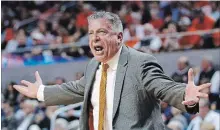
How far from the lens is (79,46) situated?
8078 millimetres

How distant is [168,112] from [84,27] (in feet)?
9.69

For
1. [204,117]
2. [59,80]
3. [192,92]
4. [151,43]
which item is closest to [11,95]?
[59,80]

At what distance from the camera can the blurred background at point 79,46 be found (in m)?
6.29

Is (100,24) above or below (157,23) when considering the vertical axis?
above

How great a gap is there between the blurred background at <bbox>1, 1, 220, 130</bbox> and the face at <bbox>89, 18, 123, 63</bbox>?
9.27 feet

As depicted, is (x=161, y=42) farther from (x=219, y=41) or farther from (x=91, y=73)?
(x=91, y=73)

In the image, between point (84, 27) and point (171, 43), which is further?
point (84, 27)

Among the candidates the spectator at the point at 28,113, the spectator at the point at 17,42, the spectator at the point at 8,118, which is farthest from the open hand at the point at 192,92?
the spectator at the point at 17,42

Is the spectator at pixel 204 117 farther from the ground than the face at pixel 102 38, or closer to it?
closer to it

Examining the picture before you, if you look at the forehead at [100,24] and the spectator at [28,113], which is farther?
the spectator at [28,113]

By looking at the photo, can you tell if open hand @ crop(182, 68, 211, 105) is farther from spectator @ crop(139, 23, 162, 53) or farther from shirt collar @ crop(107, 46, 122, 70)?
spectator @ crop(139, 23, 162, 53)

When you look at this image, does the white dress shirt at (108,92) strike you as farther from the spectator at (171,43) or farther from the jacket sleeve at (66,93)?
the spectator at (171,43)

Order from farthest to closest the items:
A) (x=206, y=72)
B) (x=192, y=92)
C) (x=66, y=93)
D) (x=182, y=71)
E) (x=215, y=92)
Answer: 1. (x=182, y=71)
2. (x=206, y=72)
3. (x=215, y=92)
4. (x=66, y=93)
5. (x=192, y=92)

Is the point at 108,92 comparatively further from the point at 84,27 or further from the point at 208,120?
the point at 84,27
